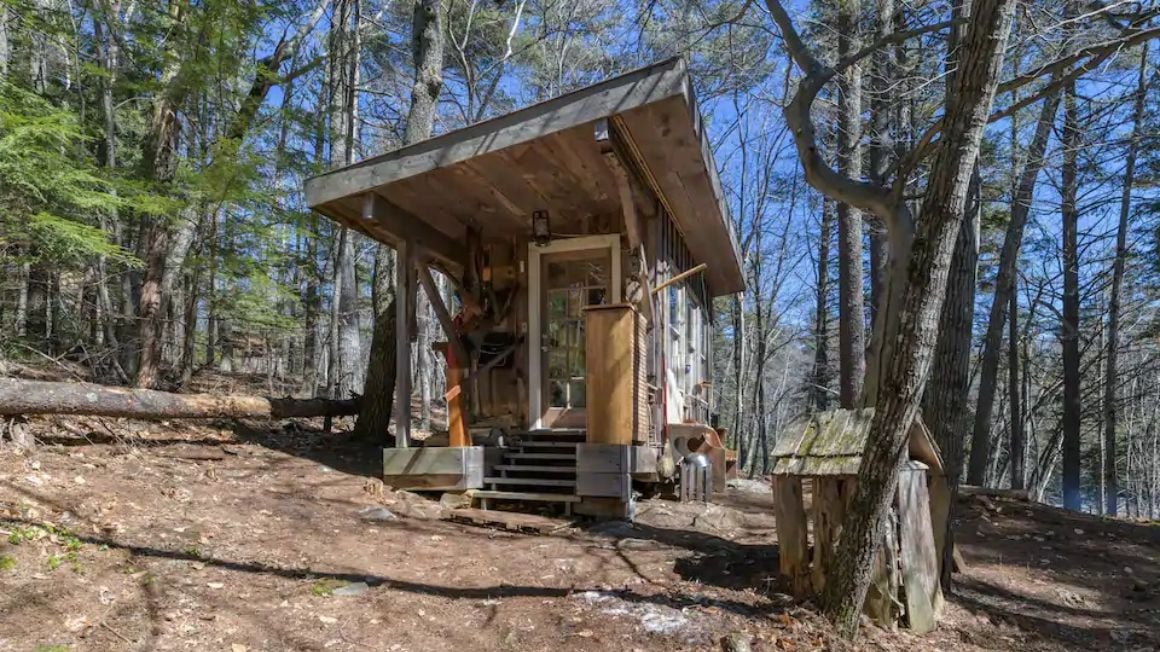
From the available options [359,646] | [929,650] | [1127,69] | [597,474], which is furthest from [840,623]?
[1127,69]

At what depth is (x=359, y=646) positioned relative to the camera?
9.63 ft

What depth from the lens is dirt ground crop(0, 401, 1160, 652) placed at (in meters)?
2.97

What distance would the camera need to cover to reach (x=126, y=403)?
5.59 metres

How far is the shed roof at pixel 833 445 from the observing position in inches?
128

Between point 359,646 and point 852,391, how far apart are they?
8.84 m

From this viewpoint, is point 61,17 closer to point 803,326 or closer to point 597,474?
point 597,474

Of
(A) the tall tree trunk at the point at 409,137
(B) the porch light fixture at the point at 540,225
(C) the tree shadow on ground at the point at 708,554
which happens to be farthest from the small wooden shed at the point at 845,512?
(A) the tall tree trunk at the point at 409,137

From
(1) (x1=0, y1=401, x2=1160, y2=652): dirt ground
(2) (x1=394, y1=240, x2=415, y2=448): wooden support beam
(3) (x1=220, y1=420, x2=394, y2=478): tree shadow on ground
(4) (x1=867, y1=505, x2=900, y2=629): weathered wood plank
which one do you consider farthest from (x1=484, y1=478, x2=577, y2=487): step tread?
(4) (x1=867, y1=505, x2=900, y2=629): weathered wood plank

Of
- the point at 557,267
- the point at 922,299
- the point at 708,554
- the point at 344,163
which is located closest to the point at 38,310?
the point at 344,163

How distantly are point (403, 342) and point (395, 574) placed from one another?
3089 mm

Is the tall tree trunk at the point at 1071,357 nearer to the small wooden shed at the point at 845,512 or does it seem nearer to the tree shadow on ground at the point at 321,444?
the small wooden shed at the point at 845,512

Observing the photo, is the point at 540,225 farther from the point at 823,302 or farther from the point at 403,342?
the point at 823,302

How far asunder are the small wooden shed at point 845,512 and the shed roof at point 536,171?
9.31 feet

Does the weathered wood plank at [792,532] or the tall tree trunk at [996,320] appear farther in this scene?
the tall tree trunk at [996,320]
